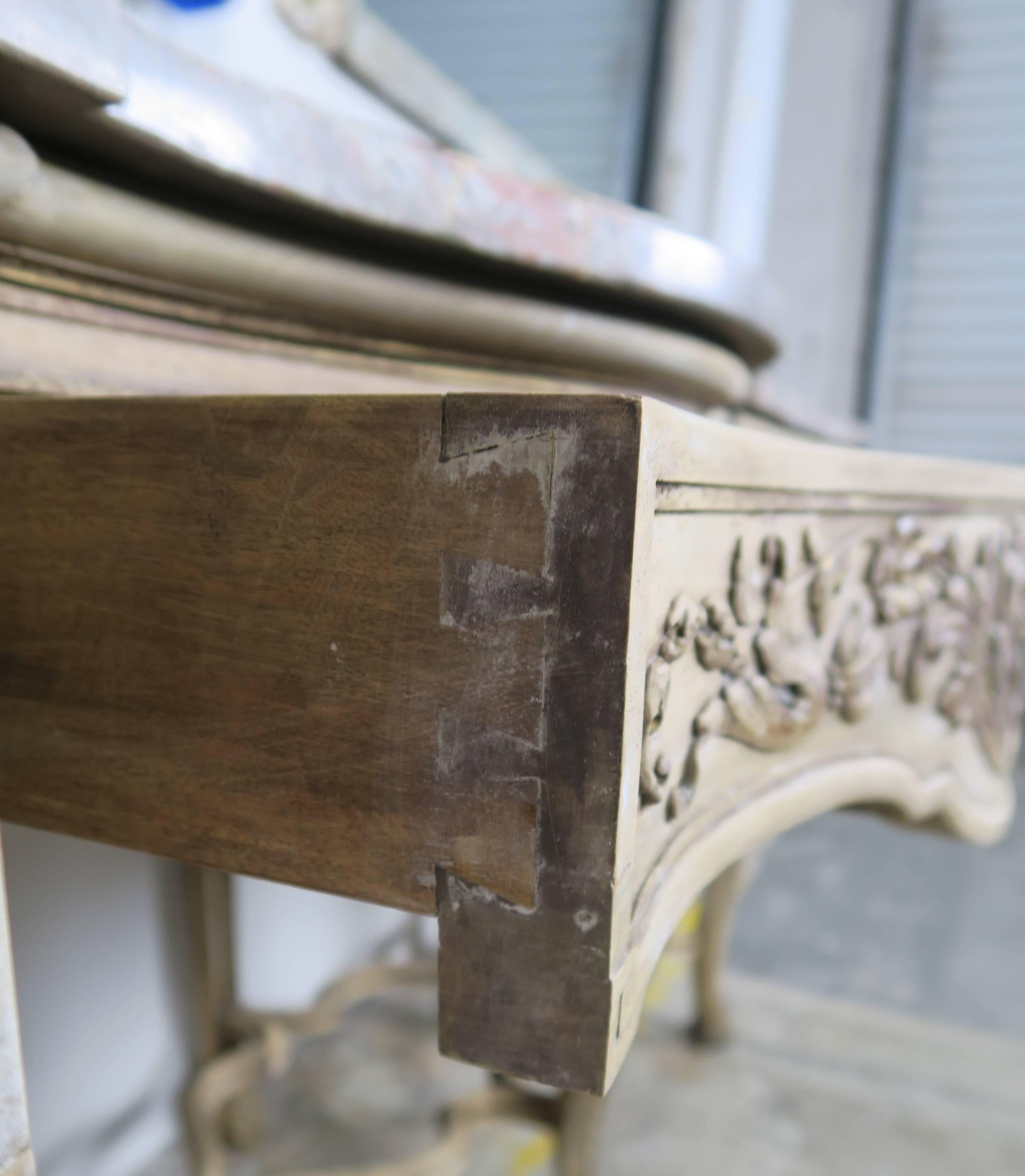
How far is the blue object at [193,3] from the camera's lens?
74cm

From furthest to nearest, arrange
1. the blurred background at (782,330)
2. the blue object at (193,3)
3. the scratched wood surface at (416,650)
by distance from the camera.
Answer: the blurred background at (782,330), the blue object at (193,3), the scratched wood surface at (416,650)

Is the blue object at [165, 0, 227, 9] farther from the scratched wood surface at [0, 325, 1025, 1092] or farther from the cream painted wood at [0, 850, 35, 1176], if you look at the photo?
the cream painted wood at [0, 850, 35, 1176]

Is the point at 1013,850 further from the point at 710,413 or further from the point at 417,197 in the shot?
the point at 417,197

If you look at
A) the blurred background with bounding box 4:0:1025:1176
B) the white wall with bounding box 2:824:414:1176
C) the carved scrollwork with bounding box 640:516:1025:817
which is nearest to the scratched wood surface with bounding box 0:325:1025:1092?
the carved scrollwork with bounding box 640:516:1025:817

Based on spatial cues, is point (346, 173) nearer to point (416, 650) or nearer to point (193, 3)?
point (416, 650)

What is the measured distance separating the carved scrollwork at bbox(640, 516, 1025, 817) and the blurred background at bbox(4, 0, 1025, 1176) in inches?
7.0

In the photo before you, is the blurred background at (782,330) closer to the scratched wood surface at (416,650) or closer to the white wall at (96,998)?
the white wall at (96,998)

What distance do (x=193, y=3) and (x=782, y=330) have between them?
54cm

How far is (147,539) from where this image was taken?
303mm

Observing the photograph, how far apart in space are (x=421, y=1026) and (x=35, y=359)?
1.15m

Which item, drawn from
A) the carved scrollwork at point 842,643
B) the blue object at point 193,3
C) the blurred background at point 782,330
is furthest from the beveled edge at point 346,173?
the blue object at point 193,3

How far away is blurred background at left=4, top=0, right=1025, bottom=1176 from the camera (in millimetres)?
846

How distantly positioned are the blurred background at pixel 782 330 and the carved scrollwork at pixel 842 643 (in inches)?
7.0

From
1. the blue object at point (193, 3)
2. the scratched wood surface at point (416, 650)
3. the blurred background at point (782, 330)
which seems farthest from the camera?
the blurred background at point (782, 330)
